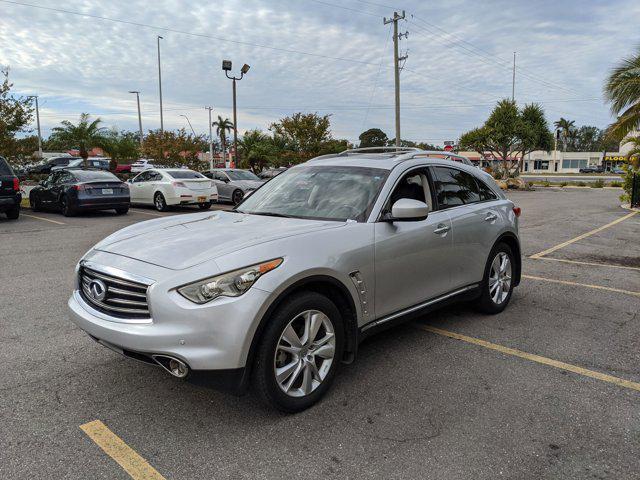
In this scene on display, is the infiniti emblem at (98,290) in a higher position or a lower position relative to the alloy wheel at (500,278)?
higher

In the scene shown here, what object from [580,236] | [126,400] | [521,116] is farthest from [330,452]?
[521,116]

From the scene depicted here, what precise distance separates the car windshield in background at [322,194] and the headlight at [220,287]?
44.2 inches

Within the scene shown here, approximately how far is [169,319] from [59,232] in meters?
10.2

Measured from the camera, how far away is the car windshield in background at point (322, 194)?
3.92 m

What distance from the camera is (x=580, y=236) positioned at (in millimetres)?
11289

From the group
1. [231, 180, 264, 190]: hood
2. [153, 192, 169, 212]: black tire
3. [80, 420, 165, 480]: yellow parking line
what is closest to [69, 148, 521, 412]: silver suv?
[80, 420, 165, 480]: yellow parking line

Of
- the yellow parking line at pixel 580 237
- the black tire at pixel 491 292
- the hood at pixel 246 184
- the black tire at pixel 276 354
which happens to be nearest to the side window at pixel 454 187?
the black tire at pixel 491 292

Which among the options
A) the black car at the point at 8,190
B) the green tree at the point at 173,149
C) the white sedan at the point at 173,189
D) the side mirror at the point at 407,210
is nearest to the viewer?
the side mirror at the point at 407,210

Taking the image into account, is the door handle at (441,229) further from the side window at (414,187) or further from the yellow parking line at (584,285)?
the yellow parking line at (584,285)

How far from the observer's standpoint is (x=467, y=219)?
4672 mm

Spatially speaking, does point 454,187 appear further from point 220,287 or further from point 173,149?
point 173,149

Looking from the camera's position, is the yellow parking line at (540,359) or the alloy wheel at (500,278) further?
the alloy wheel at (500,278)

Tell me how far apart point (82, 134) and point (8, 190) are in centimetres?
2459

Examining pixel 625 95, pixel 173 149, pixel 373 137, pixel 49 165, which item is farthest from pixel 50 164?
pixel 373 137
